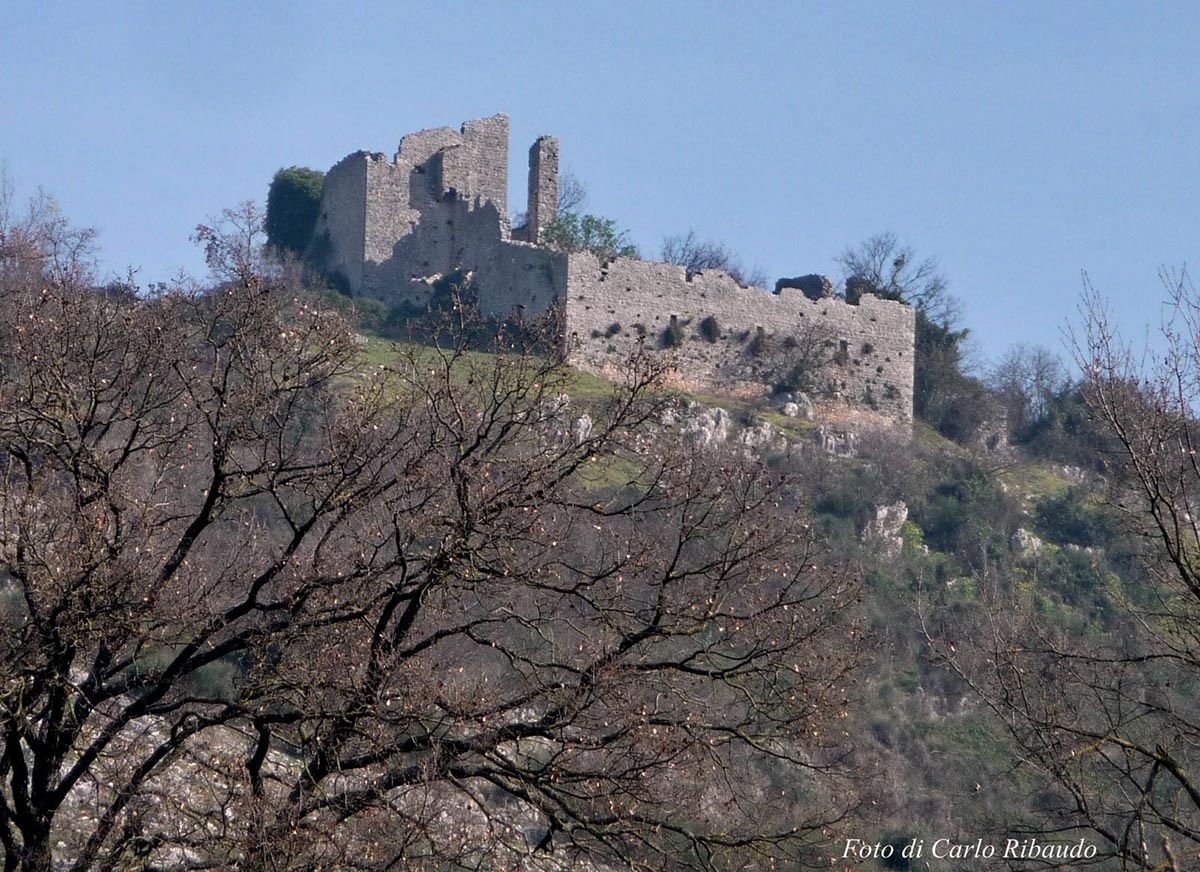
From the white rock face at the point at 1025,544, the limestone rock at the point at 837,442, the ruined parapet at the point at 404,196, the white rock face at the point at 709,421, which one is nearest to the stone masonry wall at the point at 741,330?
the white rock face at the point at 709,421

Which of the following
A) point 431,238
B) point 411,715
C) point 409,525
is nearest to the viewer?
point 411,715

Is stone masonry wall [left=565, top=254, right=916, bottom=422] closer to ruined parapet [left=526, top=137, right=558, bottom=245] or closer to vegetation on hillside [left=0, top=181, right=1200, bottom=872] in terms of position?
ruined parapet [left=526, top=137, right=558, bottom=245]

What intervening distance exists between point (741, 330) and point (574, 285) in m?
4.43

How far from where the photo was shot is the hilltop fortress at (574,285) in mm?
36688

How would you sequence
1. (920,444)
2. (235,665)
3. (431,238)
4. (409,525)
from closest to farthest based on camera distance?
(409,525) → (235,665) → (920,444) → (431,238)

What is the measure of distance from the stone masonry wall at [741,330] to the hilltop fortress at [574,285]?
32mm

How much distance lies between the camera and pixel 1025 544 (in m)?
34.9

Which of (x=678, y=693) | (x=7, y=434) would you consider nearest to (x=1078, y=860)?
(x=678, y=693)

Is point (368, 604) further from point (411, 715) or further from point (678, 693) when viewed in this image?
point (678, 693)

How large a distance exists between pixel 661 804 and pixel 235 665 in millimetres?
11064

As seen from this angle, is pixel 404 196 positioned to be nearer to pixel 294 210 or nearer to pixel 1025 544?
pixel 294 210

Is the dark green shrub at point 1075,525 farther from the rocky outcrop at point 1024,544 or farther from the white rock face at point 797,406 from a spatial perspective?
the white rock face at point 797,406

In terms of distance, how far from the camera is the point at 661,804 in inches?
381

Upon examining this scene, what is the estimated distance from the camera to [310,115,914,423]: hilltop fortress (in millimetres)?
36688
